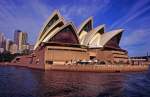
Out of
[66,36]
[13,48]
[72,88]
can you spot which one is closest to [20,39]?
[13,48]

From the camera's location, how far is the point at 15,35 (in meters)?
179

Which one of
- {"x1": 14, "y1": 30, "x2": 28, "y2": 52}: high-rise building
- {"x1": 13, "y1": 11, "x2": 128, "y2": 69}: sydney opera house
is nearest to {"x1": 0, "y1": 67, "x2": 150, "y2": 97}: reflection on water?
{"x1": 13, "y1": 11, "x2": 128, "y2": 69}: sydney opera house

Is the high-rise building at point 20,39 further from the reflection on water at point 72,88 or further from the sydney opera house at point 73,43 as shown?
the reflection on water at point 72,88

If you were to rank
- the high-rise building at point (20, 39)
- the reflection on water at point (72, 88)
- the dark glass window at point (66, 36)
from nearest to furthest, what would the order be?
the reflection on water at point (72, 88), the dark glass window at point (66, 36), the high-rise building at point (20, 39)

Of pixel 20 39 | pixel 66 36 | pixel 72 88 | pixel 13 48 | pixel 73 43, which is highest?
pixel 20 39

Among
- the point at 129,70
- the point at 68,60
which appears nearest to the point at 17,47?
the point at 68,60

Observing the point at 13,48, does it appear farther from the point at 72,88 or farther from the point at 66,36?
the point at 72,88

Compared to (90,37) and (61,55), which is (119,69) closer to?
(61,55)

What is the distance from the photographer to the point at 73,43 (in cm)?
6197

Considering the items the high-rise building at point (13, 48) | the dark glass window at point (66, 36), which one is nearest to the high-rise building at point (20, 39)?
Answer: the high-rise building at point (13, 48)

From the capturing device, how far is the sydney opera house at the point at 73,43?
58.2 metres

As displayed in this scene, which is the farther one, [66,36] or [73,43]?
[73,43]

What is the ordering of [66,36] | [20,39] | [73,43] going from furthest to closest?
1. [20,39]
2. [73,43]
3. [66,36]

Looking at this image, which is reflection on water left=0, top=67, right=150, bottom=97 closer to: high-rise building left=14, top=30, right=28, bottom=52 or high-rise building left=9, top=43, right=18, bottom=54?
high-rise building left=9, top=43, right=18, bottom=54
